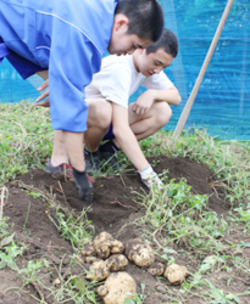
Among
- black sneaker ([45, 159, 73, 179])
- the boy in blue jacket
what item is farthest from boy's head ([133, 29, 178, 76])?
black sneaker ([45, 159, 73, 179])

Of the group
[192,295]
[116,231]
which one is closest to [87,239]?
[116,231]

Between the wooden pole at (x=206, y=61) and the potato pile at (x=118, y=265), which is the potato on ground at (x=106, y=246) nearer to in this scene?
the potato pile at (x=118, y=265)

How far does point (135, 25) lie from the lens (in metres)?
1.92

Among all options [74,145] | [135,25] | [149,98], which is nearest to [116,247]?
[74,145]

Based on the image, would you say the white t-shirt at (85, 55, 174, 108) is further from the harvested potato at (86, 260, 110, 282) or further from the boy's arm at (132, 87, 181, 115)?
the harvested potato at (86, 260, 110, 282)

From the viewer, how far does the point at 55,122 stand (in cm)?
182

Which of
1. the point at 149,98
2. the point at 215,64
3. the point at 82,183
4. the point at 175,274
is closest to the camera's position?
the point at 175,274

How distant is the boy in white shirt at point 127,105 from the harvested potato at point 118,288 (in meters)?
0.86

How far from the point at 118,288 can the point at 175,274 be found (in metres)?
0.28

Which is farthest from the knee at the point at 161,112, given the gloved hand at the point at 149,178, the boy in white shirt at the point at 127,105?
the gloved hand at the point at 149,178

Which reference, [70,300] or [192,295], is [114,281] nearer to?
[70,300]

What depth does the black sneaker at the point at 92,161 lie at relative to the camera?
2.67 meters

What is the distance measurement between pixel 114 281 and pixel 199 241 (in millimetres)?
591

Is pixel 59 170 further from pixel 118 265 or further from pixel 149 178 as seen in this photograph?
pixel 118 265
